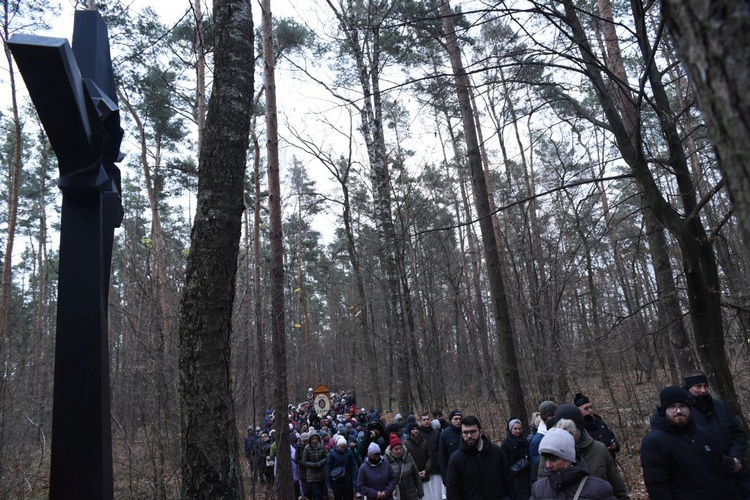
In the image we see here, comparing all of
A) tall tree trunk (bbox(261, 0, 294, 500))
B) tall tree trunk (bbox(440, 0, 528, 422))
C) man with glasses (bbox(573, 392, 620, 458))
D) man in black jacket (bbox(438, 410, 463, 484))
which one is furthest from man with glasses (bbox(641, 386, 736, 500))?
tall tree trunk (bbox(261, 0, 294, 500))

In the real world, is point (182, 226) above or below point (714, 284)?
above

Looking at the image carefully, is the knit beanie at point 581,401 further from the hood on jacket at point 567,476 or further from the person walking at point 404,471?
the person walking at point 404,471

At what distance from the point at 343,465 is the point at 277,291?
11.2 ft

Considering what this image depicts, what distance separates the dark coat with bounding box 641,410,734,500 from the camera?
3297 millimetres

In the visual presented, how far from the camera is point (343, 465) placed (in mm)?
8555

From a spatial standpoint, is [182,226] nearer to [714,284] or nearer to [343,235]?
[343,235]

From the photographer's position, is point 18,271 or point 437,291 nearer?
point 437,291

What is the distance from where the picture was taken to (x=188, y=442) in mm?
2930

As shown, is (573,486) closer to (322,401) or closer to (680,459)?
(680,459)

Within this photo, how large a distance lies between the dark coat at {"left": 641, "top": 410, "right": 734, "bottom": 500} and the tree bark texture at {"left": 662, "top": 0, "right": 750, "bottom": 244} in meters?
3.25

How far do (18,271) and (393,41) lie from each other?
105 feet

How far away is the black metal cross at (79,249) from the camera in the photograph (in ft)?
7.56

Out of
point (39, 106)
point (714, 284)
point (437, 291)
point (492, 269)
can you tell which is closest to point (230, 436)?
point (39, 106)

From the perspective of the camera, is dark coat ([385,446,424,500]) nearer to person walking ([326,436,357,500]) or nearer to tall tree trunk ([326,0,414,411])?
person walking ([326,436,357,500])
